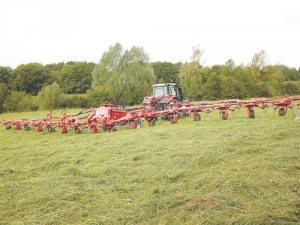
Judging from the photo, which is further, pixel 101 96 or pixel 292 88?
pixel 292 88

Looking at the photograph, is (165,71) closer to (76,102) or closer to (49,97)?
(76,102)

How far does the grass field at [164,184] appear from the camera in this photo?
10.6ft

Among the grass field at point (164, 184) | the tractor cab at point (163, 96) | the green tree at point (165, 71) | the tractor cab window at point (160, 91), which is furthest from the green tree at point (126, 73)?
the grass field at point (164, 184)

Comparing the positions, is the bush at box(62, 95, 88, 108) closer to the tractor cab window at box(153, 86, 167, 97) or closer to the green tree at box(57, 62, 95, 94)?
the green tree at box(57, 62, 95, 94)

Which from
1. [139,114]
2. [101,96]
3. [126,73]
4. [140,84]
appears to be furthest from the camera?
[126,73]

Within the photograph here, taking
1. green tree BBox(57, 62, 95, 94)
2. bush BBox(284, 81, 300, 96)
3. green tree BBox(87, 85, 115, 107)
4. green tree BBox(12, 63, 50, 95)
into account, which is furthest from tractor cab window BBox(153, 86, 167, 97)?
green tree BBox(57, 62, 95, 94)

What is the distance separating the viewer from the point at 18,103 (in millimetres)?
34625

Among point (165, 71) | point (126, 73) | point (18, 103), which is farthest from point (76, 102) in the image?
point (165, 71)

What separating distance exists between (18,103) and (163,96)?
24017mm

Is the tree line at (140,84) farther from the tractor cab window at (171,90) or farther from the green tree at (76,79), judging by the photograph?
the tractor cab window at (171,90)

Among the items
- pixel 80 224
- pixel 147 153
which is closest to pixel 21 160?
pixel 147 153

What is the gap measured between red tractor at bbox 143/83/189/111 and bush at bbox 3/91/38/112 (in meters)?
22.9

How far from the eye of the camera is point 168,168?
16.0 ft

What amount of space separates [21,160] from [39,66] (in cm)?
4647
